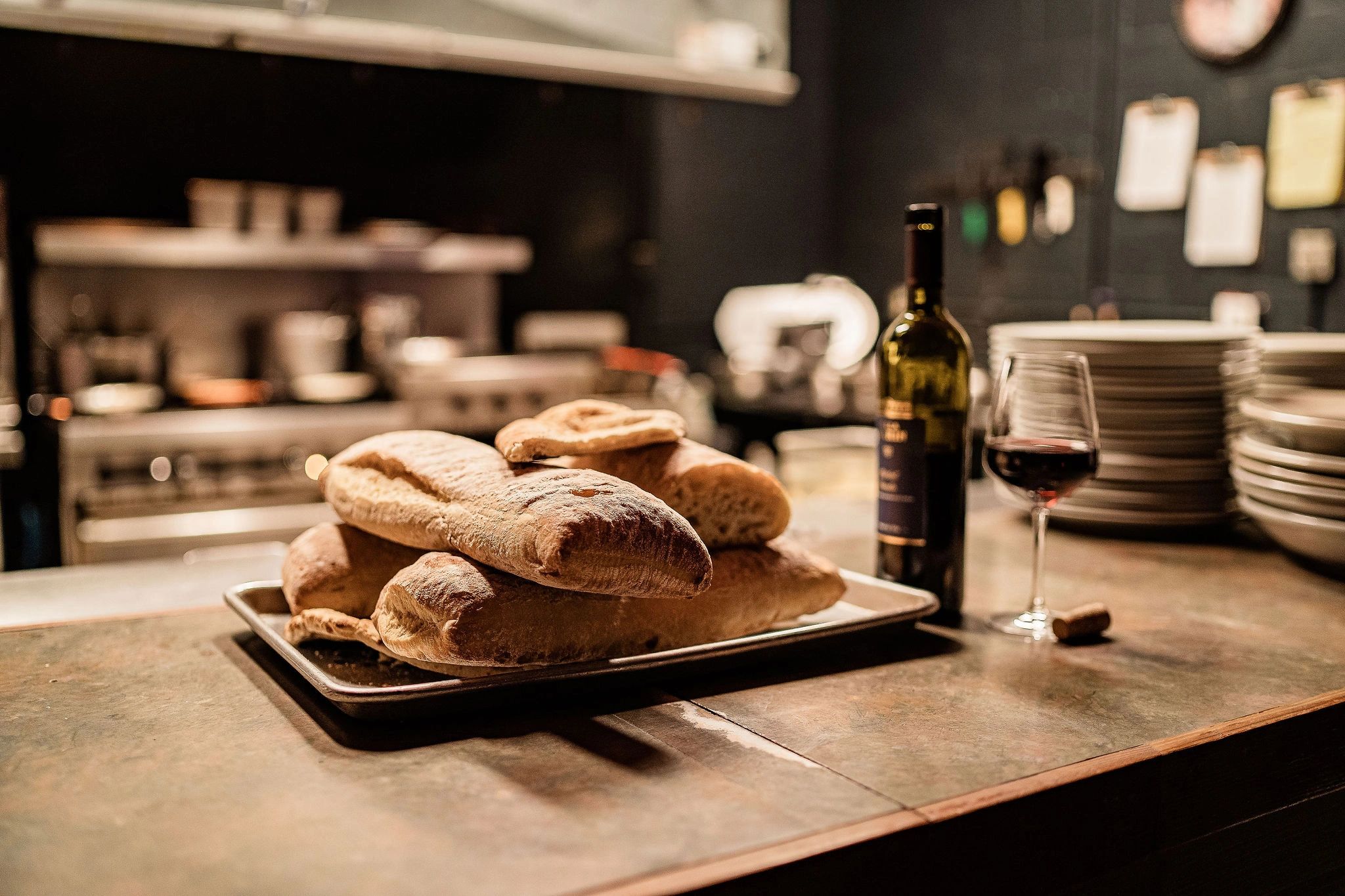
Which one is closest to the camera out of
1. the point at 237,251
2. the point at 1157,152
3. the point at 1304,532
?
the point at 1304,532

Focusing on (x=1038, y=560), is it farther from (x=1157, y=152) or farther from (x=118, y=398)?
(x=1157, y=152)

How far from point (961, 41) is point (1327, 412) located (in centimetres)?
415

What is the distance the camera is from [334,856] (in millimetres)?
631

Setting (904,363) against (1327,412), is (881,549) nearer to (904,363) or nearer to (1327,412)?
(904,363)

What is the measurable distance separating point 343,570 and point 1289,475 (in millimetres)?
1060

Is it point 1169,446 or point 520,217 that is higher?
point 520,217

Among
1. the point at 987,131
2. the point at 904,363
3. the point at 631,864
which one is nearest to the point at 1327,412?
the point at 904,363

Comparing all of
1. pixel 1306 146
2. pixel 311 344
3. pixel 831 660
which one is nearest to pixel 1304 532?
pixel 831 660

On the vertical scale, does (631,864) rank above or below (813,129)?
below

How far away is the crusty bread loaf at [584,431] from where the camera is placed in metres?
0.92

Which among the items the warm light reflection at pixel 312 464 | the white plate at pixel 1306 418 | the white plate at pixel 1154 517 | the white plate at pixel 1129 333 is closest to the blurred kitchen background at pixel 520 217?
the warm light reflection at pixel 312 464

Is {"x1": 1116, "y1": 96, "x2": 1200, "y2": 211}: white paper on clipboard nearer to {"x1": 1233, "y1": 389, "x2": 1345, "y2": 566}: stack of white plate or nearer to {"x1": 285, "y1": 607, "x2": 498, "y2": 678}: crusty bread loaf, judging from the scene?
{"x1": 1233, "y1": 389, "x2": 1345, "y2": 566}: stack of white plate

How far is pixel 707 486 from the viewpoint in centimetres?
98

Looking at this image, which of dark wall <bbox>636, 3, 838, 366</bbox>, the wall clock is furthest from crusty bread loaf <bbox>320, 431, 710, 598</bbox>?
dark wall <bbox>636, 3, 838, 366</bbox>
